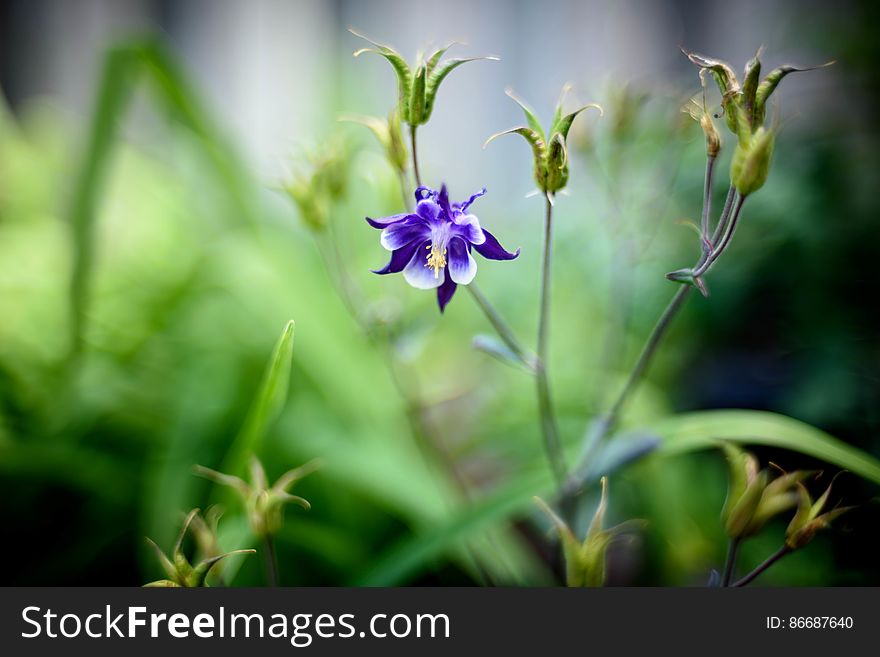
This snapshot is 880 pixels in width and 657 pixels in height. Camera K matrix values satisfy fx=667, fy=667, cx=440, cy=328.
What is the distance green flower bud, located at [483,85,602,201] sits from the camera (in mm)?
273

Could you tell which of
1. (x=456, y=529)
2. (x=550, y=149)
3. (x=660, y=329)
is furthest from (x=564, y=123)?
(x=456, y=529)

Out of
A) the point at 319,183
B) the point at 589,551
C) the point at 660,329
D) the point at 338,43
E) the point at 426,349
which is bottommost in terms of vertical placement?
the point at 589,551

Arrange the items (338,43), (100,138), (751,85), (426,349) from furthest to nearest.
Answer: (338,43)
(426,349)
(100,138)
(751,85)

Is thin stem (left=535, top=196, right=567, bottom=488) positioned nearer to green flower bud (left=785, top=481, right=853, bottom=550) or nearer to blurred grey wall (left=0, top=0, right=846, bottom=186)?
green flower bud (left=785, top=481, right=853, bottom=550)

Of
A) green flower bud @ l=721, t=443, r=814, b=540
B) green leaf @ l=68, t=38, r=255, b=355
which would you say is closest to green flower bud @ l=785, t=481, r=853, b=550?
green flower bud @ l=721, t=443, r=814, b=540

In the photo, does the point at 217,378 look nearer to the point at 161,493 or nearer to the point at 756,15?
the point at 161,493

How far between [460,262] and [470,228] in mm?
17

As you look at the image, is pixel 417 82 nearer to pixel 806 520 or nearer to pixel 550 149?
pixel 550 149

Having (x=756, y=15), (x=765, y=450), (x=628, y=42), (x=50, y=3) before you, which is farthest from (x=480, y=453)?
(x=50, y=3)

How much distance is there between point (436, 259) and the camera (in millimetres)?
298

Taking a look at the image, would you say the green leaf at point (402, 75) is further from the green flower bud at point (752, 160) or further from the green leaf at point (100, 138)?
the green leaf at point (100, 138)

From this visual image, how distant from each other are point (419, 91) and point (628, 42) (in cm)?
126

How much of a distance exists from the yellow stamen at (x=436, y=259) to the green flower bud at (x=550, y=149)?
5 centimetres

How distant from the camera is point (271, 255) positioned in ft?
2.03
